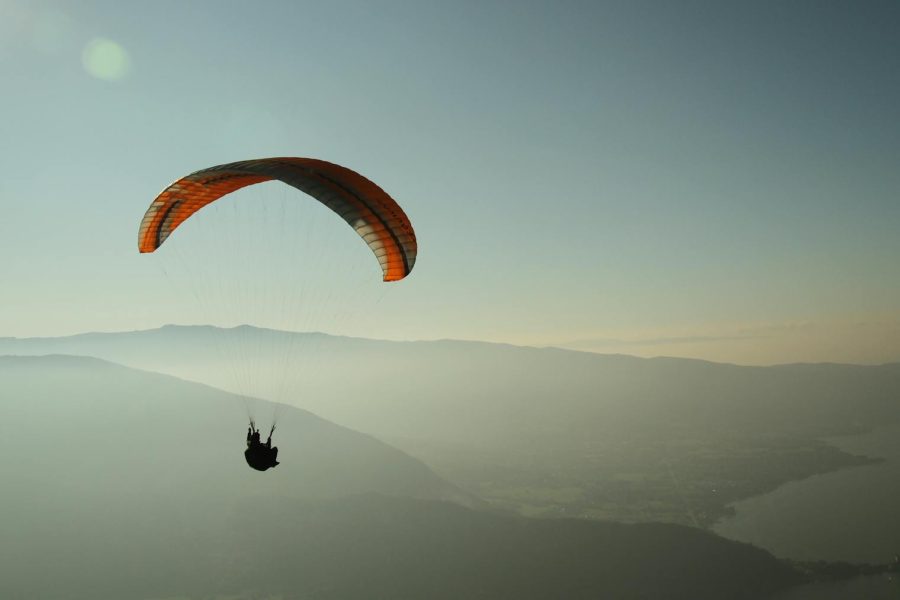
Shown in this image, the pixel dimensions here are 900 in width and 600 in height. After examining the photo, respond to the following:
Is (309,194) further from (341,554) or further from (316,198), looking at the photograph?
(341,554)

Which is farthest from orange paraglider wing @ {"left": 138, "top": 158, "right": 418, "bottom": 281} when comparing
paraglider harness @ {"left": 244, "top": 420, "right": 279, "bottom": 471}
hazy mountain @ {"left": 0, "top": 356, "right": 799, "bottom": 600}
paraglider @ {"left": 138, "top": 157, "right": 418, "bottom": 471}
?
hazy mountain @ {"left": 0, "top": 356, "right": 799, "bottom": 600}

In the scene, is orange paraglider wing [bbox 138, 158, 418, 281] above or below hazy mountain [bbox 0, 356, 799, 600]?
above

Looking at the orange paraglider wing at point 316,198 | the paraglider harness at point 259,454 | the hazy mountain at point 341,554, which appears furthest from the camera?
the hazy mountain at point 341,554

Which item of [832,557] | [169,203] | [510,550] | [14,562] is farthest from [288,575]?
[832,557]

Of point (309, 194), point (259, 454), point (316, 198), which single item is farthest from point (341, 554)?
point (309, 194)

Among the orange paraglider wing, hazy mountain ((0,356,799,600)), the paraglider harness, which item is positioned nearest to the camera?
the paraglider harness

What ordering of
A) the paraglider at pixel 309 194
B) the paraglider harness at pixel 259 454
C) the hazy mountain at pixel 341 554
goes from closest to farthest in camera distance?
the paraglider harness at pixel 259 454, the paraglider at pixel 309 194, the hazy mountain at pixel 341 554

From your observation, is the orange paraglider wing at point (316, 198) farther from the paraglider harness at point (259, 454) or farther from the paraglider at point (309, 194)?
the paraglider harness at point (259, 454)

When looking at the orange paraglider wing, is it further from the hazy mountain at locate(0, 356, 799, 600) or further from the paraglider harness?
the hazy mountain at locate(0, 356, 799, 600)

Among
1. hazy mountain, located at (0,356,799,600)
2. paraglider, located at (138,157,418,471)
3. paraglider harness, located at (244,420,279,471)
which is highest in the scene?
paraglider, located at (138,157,418,471)

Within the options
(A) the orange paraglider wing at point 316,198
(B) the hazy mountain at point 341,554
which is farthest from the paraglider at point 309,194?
(B) the hazy mountain at point 341,554
